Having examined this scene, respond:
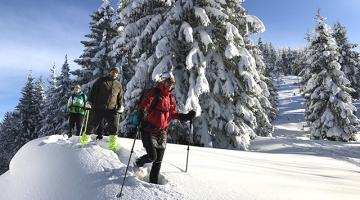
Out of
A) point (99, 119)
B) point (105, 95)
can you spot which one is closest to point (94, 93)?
point (105, 95)

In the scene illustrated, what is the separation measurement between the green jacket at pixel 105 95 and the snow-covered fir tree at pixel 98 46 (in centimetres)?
2200

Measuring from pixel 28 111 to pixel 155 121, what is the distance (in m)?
47.7

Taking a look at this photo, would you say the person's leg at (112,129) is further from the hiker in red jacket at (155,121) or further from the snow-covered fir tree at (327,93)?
the snow-covered fir tree at (327,93)

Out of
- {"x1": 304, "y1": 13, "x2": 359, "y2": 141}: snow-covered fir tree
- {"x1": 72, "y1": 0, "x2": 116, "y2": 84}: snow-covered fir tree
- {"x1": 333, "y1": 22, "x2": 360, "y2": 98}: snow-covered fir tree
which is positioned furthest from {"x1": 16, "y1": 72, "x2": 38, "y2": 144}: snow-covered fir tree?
{"x1": 333, "y1": 22, "x2": 360, "y2": 98}: snow-covered fir tree

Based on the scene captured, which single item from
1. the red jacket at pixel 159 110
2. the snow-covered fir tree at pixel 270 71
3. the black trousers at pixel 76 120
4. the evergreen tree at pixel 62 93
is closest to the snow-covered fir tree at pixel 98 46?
the evergreen tree at pixel 62 93

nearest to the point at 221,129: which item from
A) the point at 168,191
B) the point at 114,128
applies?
the point at 114,128

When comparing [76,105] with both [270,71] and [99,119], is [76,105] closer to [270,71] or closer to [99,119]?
[99,119]

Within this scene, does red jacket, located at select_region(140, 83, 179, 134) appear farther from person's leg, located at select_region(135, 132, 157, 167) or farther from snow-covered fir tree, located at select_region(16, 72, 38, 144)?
snow-covered fir tree, located at select_region(16, 72, 38, 144)

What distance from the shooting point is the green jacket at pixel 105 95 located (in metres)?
9.85

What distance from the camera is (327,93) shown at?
105ft

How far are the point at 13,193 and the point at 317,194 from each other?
19.5 ft

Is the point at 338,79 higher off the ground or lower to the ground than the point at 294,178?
higher

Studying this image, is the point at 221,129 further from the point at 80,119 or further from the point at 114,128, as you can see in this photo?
the point at 114,128

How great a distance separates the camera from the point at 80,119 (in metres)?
13.6
